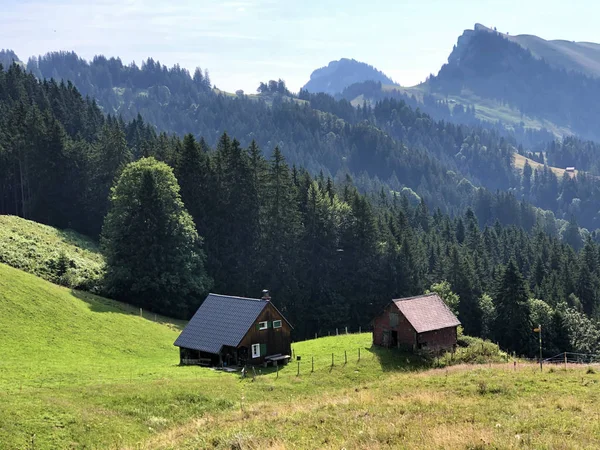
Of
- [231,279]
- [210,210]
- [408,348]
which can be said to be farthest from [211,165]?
[408,348]

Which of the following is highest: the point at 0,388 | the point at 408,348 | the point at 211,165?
the point at 211,165

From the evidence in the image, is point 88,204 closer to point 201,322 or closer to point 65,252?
point 65,252

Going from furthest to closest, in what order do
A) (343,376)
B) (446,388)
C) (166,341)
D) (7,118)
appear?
1. (7,118)
2. (166,341)
3. (343,376)
4. (446,388)

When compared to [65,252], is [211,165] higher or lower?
higher

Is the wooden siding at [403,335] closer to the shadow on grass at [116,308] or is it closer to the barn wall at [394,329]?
the barn wall at [394,329]

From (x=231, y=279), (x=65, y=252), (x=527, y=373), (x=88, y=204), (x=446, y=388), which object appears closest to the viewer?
(x=446, y=388)

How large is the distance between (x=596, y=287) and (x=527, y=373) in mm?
102881

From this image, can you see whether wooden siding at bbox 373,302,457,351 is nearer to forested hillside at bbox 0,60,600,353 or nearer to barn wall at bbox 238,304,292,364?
barn wall at bbox 238,304,292,364

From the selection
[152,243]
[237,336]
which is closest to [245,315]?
[237,336]

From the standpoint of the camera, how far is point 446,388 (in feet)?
118

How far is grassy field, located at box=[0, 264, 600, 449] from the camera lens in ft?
73.2

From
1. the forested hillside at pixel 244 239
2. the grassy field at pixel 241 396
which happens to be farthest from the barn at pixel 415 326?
the forested hillside at pixel 244 239

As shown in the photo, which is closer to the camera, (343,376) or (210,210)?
(343,376)

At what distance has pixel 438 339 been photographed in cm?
6438
